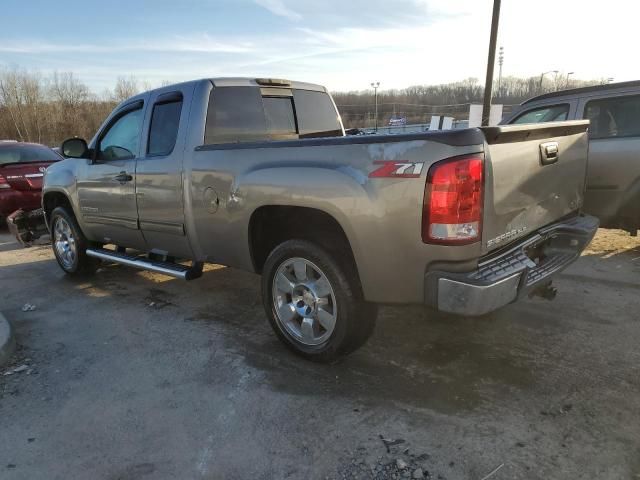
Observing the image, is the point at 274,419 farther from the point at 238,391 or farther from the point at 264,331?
the point at 264,331

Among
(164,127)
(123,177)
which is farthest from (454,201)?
(123,177)

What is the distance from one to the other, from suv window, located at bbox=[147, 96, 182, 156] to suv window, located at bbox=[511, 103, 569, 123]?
4589 millimetres

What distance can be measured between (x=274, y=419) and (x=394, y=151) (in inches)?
66.8

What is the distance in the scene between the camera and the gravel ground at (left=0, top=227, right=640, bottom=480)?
7.97 feet

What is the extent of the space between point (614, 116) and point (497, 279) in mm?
4213

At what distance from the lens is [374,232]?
9.27 feet

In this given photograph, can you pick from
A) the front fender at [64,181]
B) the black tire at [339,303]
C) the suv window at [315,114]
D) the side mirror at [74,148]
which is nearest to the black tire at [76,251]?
the front fender at [64,181]

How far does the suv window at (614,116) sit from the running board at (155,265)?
4.87 m

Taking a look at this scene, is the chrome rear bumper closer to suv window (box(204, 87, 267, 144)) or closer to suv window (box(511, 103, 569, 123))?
suv window (box(204, 87, 267, 144))

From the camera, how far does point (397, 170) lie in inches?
104

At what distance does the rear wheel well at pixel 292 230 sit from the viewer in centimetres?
323

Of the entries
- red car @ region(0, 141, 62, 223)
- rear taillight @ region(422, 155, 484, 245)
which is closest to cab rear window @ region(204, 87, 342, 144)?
rear taillight @ region(422, 155, 484, 245)

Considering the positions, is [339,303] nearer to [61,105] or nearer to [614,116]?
[614,116]

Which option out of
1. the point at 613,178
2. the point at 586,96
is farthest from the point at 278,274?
the point at 586,96
